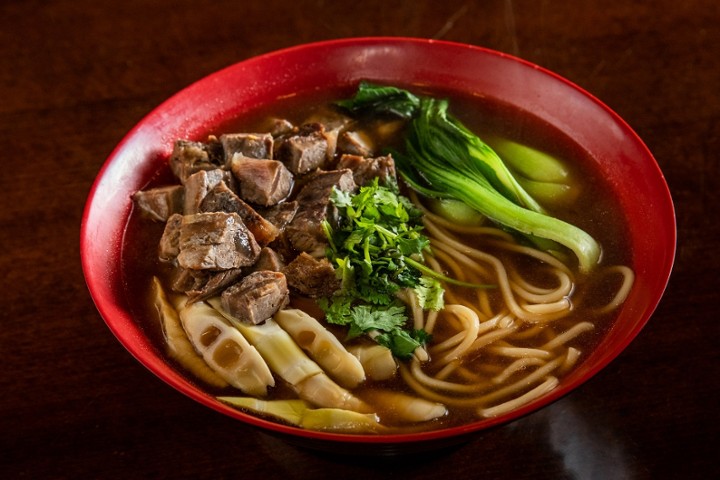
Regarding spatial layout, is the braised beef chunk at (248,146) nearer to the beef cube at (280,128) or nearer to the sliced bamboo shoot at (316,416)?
the beef cube at (280,128)

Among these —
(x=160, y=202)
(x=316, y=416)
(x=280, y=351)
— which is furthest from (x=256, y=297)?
(x=160, y=202)

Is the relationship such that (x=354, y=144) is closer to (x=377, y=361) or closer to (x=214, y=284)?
(x=214, y=284)

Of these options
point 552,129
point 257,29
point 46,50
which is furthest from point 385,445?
point 46,50

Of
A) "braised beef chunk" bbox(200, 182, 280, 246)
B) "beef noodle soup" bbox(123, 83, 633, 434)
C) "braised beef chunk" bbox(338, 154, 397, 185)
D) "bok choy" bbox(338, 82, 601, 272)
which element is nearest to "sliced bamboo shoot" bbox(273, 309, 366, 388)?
"beef noodle soup" bbox(123, 83, 633, 434)

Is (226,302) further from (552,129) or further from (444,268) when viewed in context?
(552,129)

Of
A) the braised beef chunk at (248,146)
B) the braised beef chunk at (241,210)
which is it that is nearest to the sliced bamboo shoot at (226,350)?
the braised beef chunk at (241,210)

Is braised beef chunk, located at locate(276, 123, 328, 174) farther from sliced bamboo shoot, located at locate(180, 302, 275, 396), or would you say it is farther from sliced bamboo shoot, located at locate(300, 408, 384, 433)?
sliced bamboo shoot, located at locate(300, 408, 384, 433)
